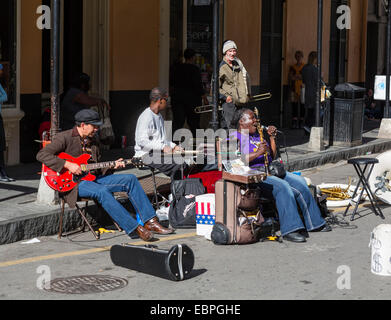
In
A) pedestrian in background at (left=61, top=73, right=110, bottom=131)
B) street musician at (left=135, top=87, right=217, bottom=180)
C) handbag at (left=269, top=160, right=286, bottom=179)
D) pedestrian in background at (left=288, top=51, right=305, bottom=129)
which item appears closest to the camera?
handbag at (left=269, top=160, right=286, bottom=179)

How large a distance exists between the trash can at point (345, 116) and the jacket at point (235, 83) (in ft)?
10.8

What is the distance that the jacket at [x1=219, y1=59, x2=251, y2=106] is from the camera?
12664mm

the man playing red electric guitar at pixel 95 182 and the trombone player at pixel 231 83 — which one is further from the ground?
the trombone player at pixel 231 83

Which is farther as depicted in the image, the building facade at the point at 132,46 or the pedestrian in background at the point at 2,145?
the building facade at the point at 132,46

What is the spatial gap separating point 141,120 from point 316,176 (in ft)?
13.9

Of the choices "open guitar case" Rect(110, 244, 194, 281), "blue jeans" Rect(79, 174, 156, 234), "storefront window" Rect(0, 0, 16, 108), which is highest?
"storefront window" Rect(0, 0, 16, 108)

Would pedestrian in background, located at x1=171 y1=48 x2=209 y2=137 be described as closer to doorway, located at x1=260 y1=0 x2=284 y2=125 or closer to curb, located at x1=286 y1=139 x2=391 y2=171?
curb, located at x1=286 y1=139 x2=391 y2=171

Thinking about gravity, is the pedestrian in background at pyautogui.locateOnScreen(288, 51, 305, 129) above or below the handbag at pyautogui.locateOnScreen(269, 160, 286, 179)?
above

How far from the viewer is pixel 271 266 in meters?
7.62

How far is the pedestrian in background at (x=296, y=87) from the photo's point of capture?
1909cm

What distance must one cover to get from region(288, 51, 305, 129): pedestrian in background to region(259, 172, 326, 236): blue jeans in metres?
9.97

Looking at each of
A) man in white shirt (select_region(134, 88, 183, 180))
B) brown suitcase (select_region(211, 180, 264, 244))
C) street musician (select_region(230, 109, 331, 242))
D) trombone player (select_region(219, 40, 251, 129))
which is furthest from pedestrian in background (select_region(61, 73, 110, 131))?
brown suitcase (select_region(211, 180, 264, 244))

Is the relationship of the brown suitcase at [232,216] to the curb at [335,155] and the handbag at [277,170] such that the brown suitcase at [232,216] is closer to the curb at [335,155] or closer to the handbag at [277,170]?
the handbag at [277,170]

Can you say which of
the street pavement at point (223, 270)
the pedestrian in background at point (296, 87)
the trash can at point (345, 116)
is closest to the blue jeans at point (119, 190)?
the street pavement at point (223, 270)
